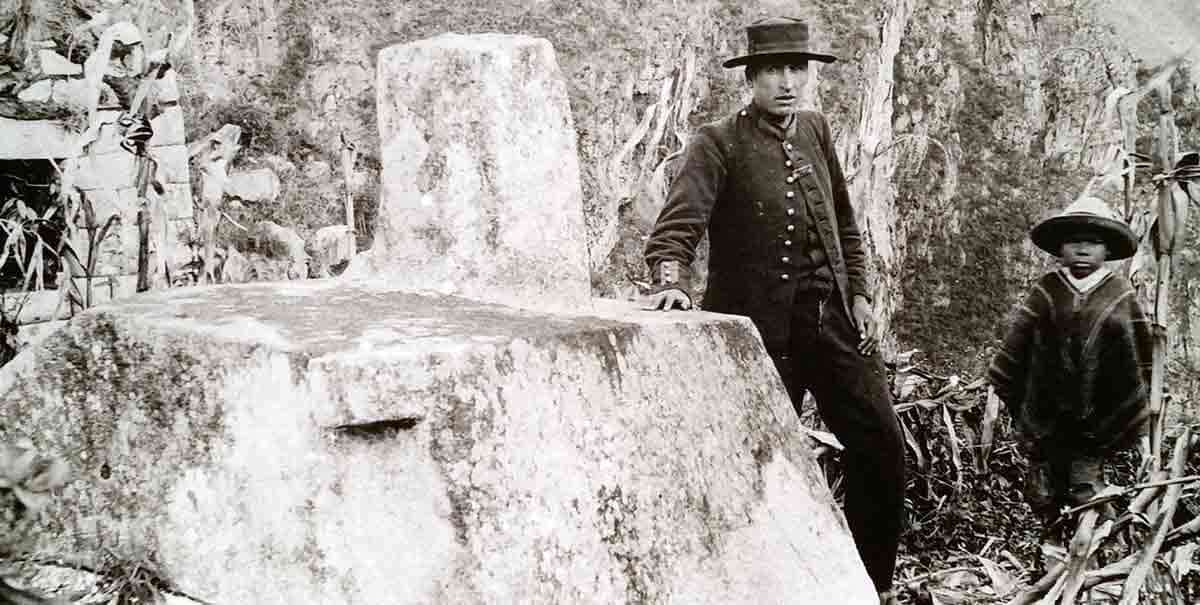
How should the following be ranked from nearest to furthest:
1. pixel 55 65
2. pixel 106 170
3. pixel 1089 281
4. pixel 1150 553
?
pixel 1150 553 < pixel 1089 281 < pixel 55 65 < pixel 106 170

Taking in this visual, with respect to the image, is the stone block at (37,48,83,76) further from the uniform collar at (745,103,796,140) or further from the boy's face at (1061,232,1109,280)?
the boy's face at (1061,232,1109,280)

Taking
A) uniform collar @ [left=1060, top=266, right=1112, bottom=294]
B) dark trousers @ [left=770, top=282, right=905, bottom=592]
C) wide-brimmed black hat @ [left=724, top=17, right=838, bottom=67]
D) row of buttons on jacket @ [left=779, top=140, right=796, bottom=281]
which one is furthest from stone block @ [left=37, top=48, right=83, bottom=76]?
uniform collar @ [left=1060, top=266, right=1112, bottom=294]

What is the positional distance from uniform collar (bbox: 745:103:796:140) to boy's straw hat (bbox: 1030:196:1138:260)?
65 cm

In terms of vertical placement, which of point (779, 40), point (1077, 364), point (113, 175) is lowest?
point (1077, 364)

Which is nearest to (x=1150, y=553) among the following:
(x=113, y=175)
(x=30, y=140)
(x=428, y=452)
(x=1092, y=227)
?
(x=1092, y=227)

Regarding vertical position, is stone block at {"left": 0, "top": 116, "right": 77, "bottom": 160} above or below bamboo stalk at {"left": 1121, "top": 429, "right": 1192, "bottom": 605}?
above

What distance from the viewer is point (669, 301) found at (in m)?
2.34

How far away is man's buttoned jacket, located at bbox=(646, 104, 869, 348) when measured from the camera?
2816 millimetres

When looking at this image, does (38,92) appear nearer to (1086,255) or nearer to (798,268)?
(798,268)

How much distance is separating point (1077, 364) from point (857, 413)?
0.53 metres

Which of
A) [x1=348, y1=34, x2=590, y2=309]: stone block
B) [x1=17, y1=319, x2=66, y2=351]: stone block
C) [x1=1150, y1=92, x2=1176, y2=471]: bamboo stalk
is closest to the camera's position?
[x1=348, y1=34, x2=590, y2=309]: stone block

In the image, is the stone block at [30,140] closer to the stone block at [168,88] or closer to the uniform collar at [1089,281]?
the stone block at [168,88]

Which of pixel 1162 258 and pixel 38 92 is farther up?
pixel 38 92

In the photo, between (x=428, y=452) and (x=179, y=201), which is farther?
(x=179, y=201)
